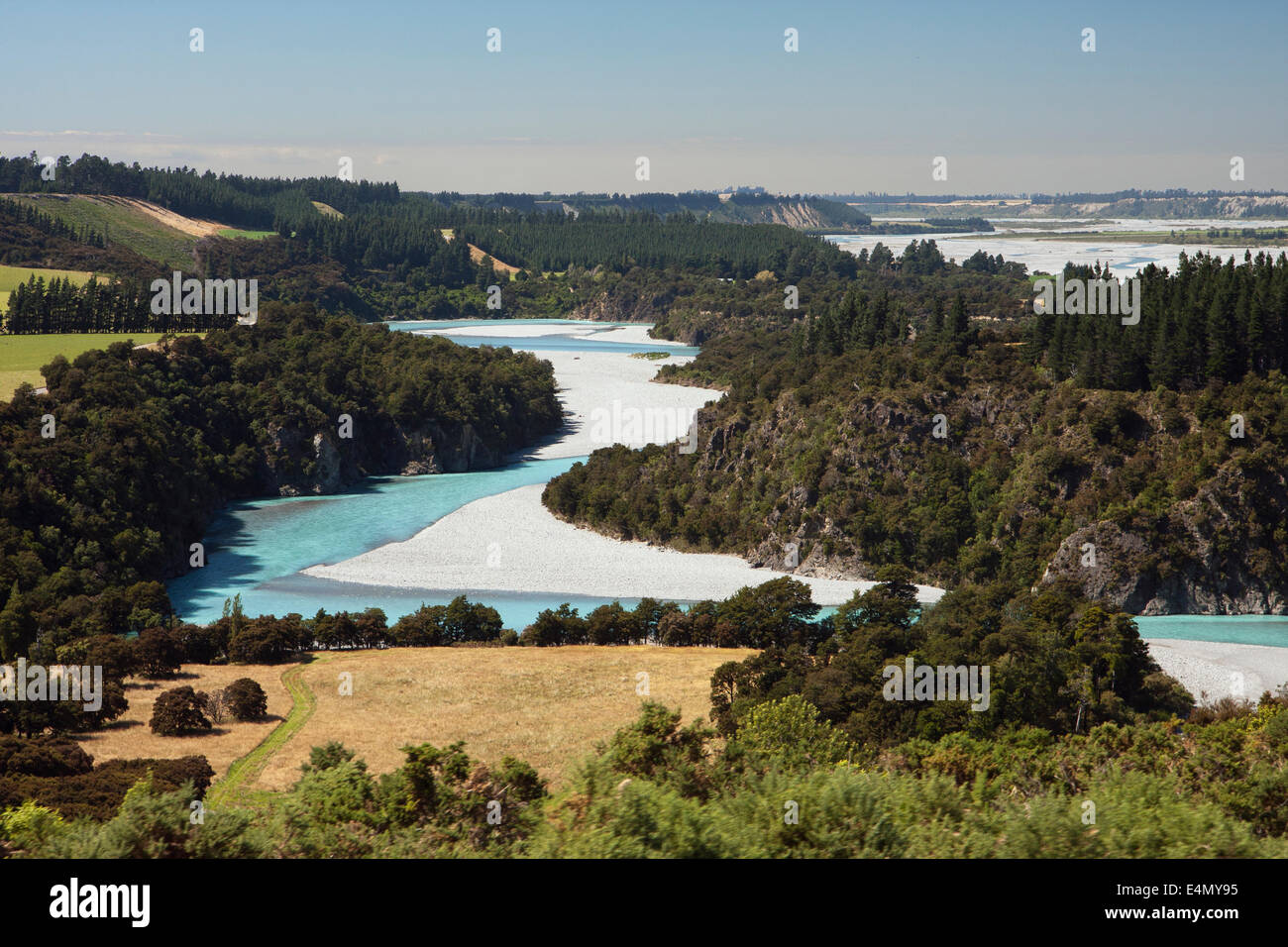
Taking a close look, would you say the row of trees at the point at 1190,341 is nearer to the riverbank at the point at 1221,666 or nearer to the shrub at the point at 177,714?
the riverbank at the point at 1221,666

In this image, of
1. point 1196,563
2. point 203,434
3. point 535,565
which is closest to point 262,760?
point 535,565

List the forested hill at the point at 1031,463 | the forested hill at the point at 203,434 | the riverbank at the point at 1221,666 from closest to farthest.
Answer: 1. the riverbank at the point at 1221,666
2. the forested hill at the point at 1031,463
3. the forested hill at the point at 203,434

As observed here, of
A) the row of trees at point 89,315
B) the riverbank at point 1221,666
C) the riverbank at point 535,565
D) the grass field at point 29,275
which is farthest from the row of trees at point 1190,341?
the grass field at point 29,275

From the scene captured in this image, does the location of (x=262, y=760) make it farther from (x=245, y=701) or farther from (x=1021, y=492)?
(x=1021, y=492)

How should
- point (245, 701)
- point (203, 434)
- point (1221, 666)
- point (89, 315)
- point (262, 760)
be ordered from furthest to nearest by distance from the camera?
point (89, 315), point (203, 434), point (1221, 666), point (245, 701), point (262, 760)

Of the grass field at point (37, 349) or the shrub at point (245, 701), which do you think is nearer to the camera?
the shrub at point (245, 701)

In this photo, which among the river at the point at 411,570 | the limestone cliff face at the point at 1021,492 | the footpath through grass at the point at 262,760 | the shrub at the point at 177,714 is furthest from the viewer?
the river at the point at 411,570
